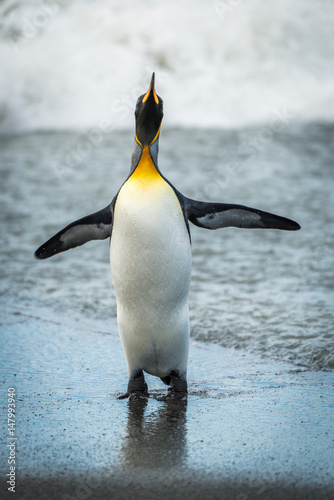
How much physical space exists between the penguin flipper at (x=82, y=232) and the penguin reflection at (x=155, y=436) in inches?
31.2

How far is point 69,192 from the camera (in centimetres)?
839

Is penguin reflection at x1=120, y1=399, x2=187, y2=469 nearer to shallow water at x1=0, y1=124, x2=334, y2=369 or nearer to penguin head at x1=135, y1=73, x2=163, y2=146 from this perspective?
shallow water at x1=0, y1=124, x2=334, y2=369

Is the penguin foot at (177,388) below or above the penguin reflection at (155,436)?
above

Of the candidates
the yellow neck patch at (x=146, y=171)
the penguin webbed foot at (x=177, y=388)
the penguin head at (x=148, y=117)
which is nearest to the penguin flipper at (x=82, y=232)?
the yellow neck patch at (x=146, y=171)

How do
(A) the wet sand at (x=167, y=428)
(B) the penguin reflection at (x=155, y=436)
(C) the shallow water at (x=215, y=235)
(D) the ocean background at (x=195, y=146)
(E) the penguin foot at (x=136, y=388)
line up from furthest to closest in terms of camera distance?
(D) the ocean background at (x=195, y=146), (C) the shallow water at (x=215, y=235), (E) the penguin foot at (x=136, y=388), (B) the penguin reflection at (x=155, y=436), (A) the wet sand at (x=167, y=428)

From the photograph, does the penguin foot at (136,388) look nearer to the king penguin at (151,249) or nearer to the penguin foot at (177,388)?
the king penguin at (151,249)

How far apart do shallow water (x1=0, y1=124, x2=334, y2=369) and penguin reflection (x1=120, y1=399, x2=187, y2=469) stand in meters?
1.07

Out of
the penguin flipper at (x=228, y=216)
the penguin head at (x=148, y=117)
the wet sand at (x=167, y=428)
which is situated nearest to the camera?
the wet sand at (x=167, y=428)

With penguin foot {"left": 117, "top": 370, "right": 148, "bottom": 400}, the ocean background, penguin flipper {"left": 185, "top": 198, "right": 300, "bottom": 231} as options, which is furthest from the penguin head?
the ocean background

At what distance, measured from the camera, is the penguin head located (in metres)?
2.94

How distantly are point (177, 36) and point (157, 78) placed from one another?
1137mm

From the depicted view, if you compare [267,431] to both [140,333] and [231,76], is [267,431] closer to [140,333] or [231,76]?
[140,333]

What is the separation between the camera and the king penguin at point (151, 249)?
295 centimetres

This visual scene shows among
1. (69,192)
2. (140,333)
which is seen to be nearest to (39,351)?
(140,333)
